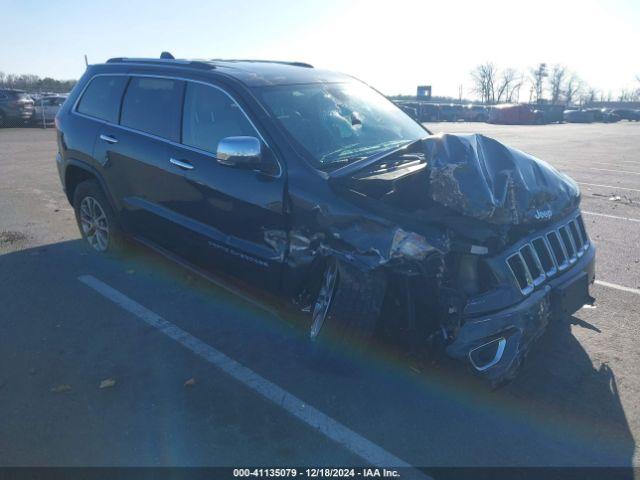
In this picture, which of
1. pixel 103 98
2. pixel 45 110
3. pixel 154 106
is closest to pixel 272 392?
pixel 154 106

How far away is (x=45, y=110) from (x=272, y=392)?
89.2 ft

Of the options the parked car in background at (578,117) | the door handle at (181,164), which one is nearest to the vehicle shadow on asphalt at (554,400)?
the door handle at (181,164)

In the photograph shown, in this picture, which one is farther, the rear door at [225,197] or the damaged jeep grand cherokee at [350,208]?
the rear door at [225,197]

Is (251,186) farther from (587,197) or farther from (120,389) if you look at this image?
(587,197)

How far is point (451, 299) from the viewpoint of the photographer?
291 cm

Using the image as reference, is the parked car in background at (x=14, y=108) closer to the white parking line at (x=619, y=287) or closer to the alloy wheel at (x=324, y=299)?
the alloy wheel at (x=324, y=299)

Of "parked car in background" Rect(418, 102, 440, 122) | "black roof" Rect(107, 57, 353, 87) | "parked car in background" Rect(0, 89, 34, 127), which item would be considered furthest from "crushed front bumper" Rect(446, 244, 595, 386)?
"parked car in background" Rect(418, 102, 440, 122)

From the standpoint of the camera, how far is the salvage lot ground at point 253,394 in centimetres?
279

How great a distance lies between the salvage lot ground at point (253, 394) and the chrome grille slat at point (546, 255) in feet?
1.46

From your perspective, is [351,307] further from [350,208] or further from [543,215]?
[543,215]

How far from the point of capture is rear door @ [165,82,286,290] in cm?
351

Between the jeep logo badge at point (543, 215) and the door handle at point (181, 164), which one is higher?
the door handle at point (181, 164)

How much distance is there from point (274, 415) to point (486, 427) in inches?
47.8

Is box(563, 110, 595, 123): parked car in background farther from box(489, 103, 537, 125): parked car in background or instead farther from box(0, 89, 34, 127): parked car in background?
box(0, 89, 34, 127): parked car in background
